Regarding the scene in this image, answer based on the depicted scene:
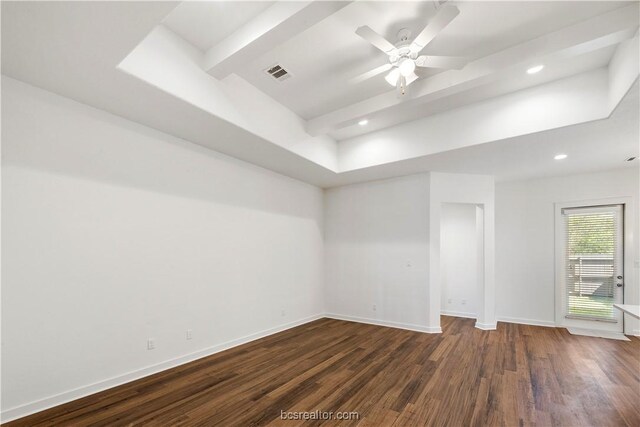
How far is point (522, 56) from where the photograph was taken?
2936 mm

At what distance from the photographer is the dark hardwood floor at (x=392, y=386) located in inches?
102

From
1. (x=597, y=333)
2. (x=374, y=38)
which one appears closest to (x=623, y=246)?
(x=597, y=333)

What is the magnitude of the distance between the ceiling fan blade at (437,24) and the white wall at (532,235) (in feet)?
16.0

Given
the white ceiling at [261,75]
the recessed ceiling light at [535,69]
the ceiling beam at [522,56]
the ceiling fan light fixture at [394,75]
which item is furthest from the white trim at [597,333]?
the ceiling fan light fixture at [394,75]

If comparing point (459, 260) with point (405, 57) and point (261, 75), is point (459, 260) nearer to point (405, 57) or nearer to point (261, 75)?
point (405, 57)

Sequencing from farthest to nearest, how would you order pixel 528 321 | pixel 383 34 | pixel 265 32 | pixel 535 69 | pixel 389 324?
pixel 528 321
pixel 389 324
pixel 535 69
pixel 383 34
pixel 265 32

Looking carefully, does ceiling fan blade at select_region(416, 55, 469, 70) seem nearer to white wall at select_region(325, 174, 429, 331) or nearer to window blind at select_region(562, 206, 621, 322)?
white wall at select_region(325, 174, 429, 331)

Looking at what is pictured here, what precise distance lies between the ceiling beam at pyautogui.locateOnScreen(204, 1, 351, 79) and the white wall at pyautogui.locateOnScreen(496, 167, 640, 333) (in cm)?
568

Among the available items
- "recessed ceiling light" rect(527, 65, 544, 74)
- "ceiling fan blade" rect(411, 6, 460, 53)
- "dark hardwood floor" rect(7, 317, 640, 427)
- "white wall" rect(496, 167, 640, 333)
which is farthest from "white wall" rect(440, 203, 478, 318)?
"ceiling fan blade" rect(411, 6, 460, 53)

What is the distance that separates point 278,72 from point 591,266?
648cm

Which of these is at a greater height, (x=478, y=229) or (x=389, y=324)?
(x=478, y=229)

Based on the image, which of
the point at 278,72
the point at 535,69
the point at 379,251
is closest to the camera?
the point at 535,69

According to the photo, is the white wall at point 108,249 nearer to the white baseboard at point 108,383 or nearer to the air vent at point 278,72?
the white baseboard at point 108,383

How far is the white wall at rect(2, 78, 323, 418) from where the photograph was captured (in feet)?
8.50
